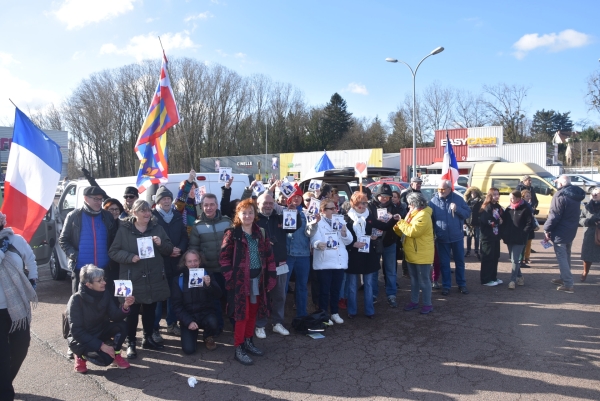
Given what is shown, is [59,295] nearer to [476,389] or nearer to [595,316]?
[476,389]

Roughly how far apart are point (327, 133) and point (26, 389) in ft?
217

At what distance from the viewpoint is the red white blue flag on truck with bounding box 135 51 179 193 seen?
7121 millimetres

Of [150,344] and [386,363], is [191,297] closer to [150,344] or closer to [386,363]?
[150,344]

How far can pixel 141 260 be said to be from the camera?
16.8ft

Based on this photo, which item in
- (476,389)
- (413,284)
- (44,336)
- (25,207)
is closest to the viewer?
(476,389)

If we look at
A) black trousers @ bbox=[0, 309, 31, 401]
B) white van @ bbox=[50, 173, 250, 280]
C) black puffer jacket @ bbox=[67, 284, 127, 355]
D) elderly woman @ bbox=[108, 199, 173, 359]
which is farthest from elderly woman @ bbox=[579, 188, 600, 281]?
black trousers @ bbox=[0, 309, 31, 401]

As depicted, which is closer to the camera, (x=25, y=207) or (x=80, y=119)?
(x=25, y=207)

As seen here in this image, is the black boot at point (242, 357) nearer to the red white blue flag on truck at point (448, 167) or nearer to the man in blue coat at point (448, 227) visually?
the man in blue coat at point (448, 227)

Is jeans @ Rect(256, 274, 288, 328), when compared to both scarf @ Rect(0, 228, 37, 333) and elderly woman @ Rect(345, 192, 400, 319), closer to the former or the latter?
elderly woman @ Rect(345, 192, 400, 319)

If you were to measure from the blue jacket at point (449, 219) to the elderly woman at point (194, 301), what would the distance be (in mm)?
3915

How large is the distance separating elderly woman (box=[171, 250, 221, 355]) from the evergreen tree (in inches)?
2513

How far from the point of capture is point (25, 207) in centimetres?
460

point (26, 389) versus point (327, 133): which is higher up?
point (327, 133)

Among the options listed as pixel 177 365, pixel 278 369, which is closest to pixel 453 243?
pixel 278 369
